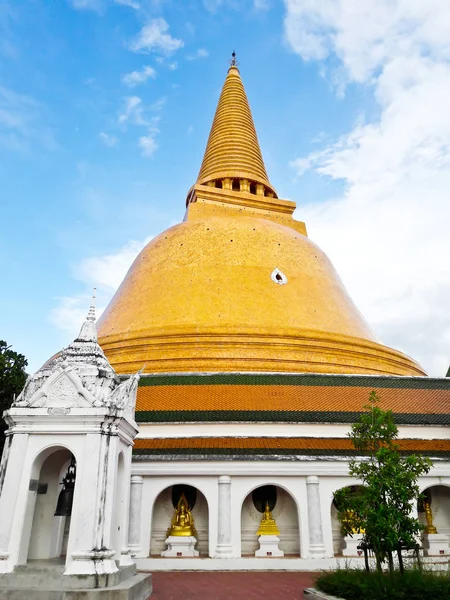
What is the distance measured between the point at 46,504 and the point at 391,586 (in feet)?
17.4

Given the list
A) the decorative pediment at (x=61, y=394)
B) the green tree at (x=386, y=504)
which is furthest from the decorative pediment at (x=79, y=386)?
the green tree at (x=386, y=504)

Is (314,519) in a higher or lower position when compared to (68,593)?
higher

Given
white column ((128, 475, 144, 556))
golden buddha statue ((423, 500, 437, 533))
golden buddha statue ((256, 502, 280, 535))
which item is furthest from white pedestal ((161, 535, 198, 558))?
golden buddha statue ((423, 500, 437, 533))

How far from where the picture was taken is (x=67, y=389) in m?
7.45

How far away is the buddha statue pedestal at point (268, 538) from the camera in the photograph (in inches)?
416

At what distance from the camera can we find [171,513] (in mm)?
11469

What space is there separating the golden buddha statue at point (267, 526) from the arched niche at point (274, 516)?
0.26 meters

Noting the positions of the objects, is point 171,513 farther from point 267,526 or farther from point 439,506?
point 439,506

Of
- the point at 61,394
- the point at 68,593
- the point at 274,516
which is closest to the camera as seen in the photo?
the point at 68,593

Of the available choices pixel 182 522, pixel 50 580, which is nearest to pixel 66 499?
pixel 50 580

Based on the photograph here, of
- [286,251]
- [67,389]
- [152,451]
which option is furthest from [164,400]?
[286,251]

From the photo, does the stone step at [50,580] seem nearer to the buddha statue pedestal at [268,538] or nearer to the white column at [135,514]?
the white column at [135,514]

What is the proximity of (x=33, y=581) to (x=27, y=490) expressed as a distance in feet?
3.88

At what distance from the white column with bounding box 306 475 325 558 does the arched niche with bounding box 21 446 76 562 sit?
5.21 metres
